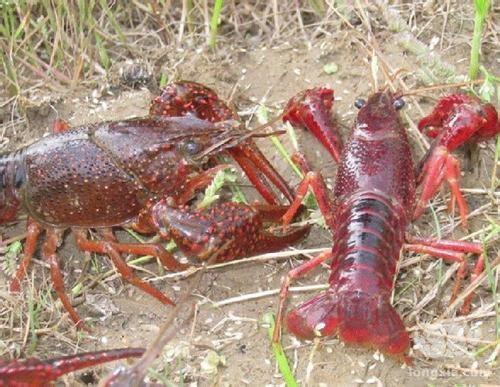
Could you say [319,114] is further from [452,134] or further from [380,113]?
[452,134]

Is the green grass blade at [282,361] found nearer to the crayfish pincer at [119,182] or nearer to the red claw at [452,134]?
the crayfish pincer at [119,182]

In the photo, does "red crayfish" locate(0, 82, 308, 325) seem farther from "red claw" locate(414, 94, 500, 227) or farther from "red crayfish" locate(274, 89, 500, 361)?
"red claw" locate(414, 94, 500, 227)

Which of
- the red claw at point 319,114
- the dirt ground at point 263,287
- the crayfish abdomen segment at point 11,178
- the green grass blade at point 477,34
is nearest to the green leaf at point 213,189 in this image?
the dirt ground at point 263,287

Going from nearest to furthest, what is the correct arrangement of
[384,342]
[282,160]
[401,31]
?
[384,342], [282,160], [401,31]

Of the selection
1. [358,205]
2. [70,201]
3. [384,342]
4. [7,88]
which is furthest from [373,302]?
[7,88]

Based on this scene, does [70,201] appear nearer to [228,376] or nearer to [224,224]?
[224,224]

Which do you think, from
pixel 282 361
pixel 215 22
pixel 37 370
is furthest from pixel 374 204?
pixel 37 370

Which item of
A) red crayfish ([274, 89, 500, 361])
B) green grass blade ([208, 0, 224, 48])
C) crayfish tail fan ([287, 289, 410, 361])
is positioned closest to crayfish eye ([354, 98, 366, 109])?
red crayfish ([274, 89, 500, 361])
